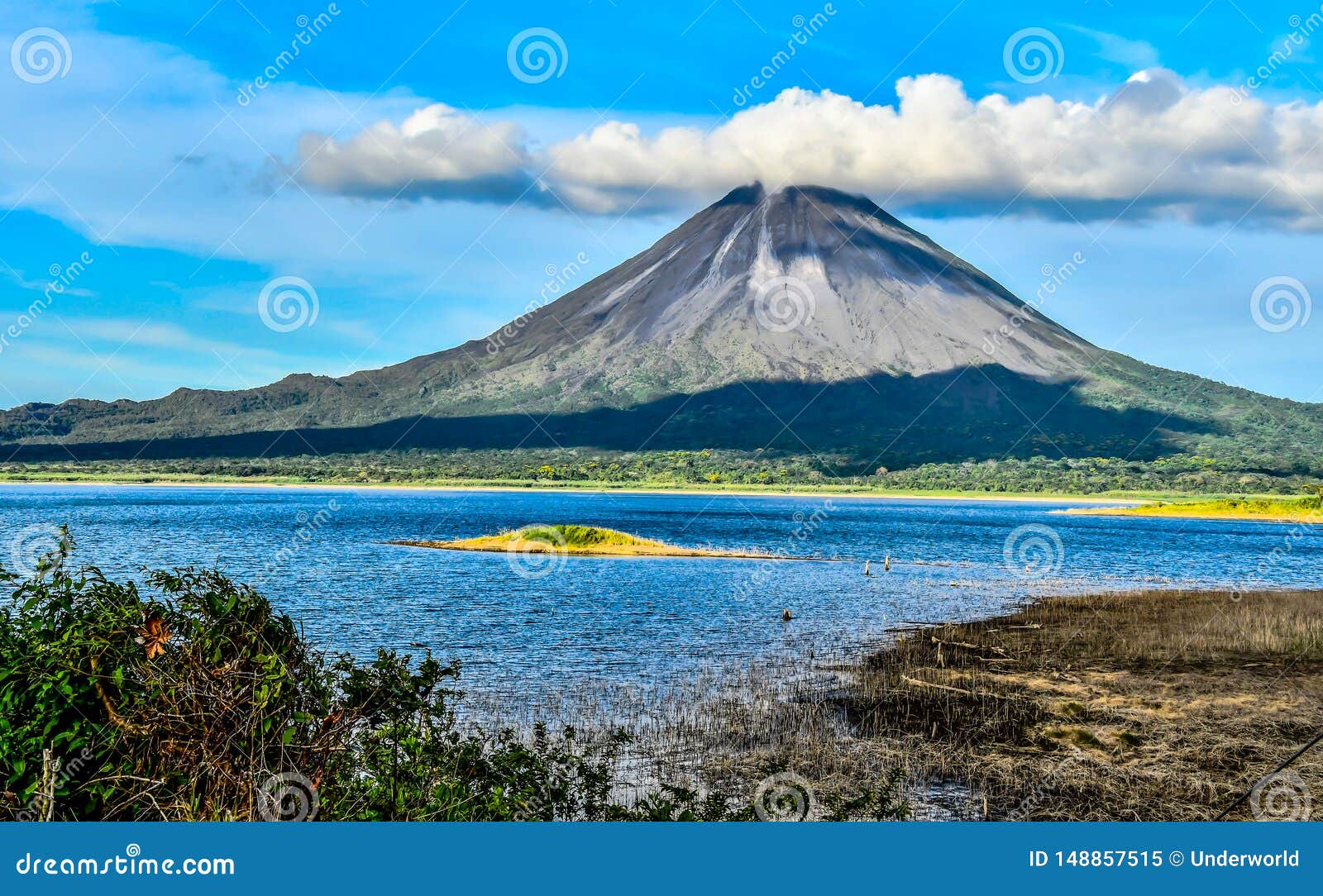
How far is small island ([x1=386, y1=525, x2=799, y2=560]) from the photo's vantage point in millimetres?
Result: 61531

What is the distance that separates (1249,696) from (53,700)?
69.2ft

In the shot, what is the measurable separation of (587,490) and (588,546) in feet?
424

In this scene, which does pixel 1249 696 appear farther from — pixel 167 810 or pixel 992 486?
pixel 992 486

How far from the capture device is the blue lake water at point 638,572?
97.5 feet

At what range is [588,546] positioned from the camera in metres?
62.2

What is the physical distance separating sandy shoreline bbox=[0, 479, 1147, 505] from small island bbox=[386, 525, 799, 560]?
118 meters

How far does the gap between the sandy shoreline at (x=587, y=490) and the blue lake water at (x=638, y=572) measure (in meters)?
62.4

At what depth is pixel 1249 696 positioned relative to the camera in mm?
20703

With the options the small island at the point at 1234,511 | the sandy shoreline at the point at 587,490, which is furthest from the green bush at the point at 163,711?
the sandy shoreline at the point at 587,490

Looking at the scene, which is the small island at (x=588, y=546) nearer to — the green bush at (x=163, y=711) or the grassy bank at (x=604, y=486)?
the green bush at (x=163, y=711)

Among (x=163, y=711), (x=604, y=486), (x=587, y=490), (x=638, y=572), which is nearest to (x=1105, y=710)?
(x=163, y=711)

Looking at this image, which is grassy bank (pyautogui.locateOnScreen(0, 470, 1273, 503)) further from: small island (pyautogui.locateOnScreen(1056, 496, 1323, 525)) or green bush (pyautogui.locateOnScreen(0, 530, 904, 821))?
green bush (pyautogui.locateOnScreen(0, 530, 904, 821))

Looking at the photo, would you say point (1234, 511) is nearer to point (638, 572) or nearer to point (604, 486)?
point (604, 486)

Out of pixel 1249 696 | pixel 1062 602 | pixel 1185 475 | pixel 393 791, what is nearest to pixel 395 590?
pixel 1062 602
